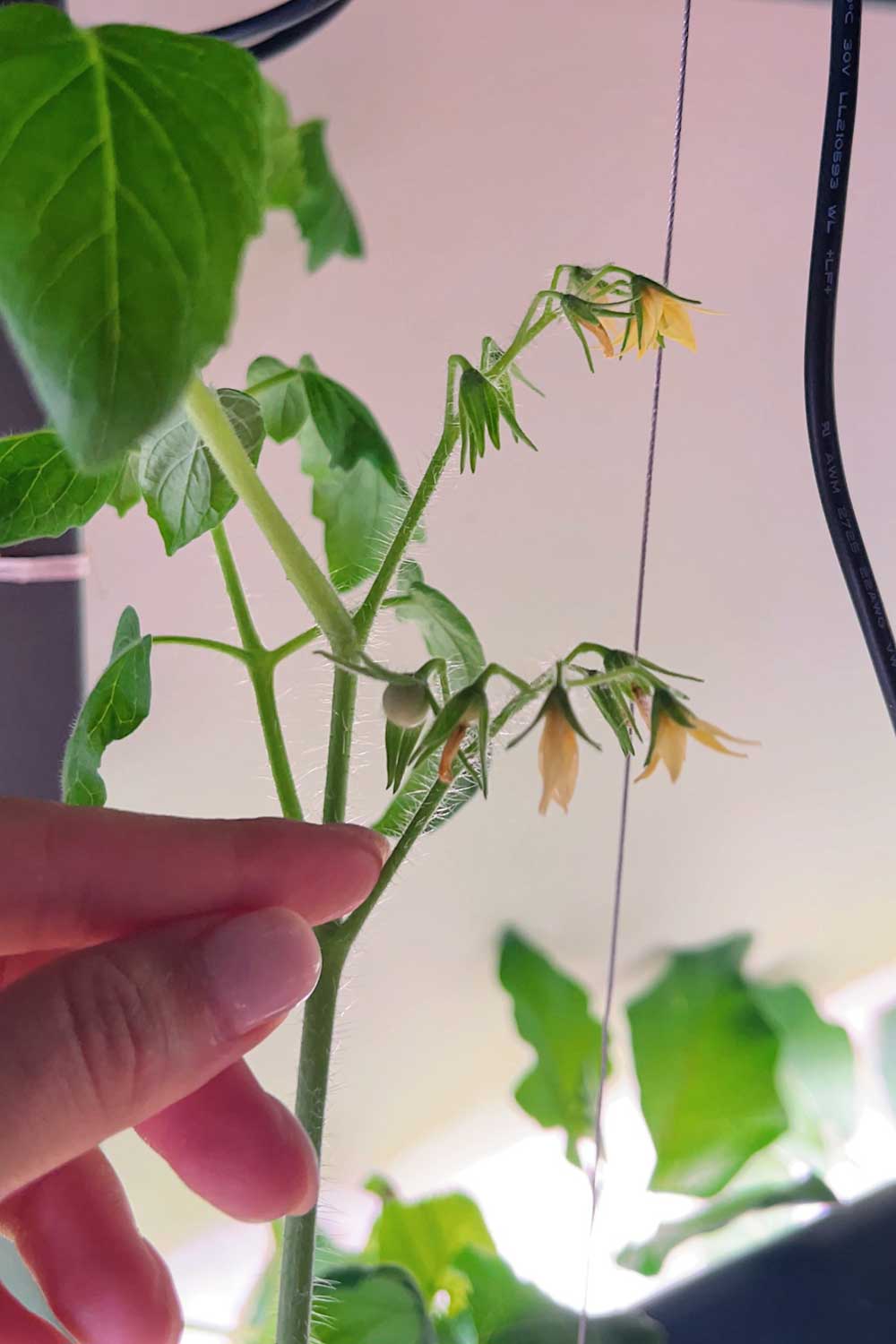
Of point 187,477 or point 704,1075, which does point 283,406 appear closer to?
point 187,477

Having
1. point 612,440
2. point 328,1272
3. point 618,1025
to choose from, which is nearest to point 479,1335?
point 328,1272

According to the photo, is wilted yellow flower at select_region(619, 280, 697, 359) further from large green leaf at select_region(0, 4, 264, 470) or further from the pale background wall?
the pale background wall

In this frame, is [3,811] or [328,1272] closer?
[3,811]

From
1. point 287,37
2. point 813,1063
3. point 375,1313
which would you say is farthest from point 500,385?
point 813,1063

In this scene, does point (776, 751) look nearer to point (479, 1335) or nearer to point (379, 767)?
point (379, 767)

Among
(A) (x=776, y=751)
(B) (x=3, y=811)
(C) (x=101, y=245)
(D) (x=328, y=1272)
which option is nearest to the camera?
(C) (x=101, y=245)

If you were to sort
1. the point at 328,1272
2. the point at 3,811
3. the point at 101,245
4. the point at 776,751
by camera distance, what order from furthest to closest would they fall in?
the point at 776,751, the point at 328,1272, the point at 3,811, the point at 101,245

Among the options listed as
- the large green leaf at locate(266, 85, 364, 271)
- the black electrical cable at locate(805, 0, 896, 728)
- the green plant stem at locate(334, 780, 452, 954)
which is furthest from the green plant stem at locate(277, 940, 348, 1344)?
the large green leaf at locate(266, 85, 364, 271)
